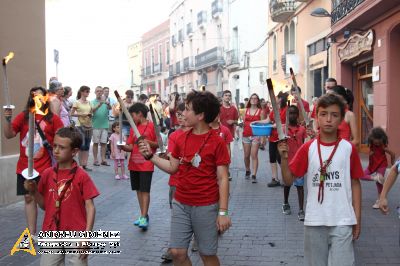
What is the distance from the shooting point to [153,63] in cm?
5997

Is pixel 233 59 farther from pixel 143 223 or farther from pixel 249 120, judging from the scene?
pixel 143 223

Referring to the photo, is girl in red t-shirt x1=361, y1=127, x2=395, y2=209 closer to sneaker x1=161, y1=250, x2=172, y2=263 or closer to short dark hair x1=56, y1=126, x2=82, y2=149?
sneaker x1=161, y1=250, x2=172, y2=263

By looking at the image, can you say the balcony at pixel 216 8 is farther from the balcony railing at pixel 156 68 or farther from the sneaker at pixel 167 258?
the sneaker at pixel 167 258

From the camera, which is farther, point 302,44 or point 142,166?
point 302,44

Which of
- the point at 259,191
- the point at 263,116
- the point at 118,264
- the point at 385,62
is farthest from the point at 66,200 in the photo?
the point at 385,62

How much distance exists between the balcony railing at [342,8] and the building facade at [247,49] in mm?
13675

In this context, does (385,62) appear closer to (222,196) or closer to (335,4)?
(335,4)

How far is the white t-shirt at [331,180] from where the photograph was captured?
3.75m

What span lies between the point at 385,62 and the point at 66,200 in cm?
1047

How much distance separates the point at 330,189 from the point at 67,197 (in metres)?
1.90

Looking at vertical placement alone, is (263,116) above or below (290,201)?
above

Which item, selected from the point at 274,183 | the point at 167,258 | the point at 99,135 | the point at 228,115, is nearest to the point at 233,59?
the point at 99,135

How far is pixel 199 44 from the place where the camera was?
153 ft

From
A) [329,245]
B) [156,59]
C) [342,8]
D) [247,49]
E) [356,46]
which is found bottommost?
[329,245]
